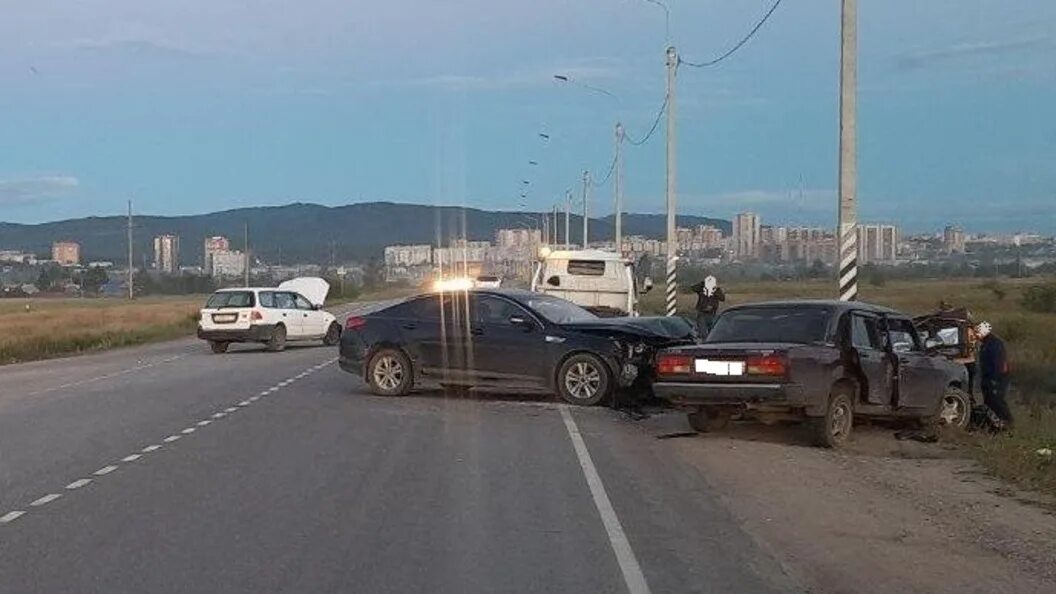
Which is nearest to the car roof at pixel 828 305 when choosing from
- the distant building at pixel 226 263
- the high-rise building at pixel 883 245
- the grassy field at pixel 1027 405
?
the grassy field at pixel 1027 405

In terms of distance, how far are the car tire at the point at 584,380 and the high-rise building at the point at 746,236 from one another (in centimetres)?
7745

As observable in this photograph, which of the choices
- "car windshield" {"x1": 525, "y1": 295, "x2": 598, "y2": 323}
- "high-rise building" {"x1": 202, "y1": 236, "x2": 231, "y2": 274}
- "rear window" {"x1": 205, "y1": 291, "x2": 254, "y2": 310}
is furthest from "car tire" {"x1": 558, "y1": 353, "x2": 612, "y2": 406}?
"high-rise building" {"x1": 202, "y1": 236, "x2": 231, "y2": 274}

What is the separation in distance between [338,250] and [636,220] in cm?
5003

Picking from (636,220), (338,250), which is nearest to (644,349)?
(636,220)

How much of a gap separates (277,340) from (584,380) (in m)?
16.8

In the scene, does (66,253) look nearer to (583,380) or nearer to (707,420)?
(583,380)

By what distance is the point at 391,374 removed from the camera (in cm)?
2061

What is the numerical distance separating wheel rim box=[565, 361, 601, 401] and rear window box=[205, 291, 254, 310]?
16.3m

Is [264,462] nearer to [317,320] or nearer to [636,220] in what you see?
[317,320]

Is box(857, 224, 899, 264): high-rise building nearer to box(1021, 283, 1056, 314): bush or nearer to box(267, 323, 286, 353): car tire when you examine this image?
box(1021, 283, 1056, 314): bush

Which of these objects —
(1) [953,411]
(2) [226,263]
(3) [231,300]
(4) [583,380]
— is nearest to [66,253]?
(2) [226,263]

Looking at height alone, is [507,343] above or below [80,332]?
above

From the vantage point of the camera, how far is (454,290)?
68.0ft

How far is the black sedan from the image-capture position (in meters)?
19.0
